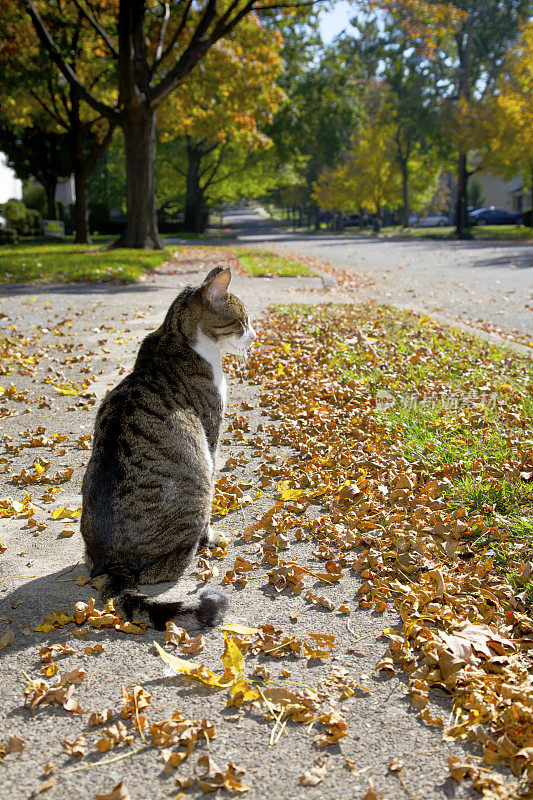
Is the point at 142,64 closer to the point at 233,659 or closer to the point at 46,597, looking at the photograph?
the point at 46,597

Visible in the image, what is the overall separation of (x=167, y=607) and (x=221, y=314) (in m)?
1.68

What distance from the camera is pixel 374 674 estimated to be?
8.86 feet

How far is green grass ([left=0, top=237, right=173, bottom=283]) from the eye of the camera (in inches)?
583

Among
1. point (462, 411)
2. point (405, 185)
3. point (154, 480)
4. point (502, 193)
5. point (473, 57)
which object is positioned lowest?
point (462, 411)

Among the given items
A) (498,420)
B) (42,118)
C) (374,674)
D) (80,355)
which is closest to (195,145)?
(42,118)

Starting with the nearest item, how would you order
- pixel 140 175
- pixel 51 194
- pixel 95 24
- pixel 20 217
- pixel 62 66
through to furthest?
pixel 95 24 → pixel 140 175 → pixel 62 66 → pixel 20 217 → pixel 51 194

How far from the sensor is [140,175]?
1984 cm

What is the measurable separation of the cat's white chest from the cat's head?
0.10 ft

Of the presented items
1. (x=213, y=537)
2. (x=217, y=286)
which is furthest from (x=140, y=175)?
(x=213, y=537)

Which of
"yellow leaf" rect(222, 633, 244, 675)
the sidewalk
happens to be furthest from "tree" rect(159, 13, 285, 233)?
"yellow leaf" rect(222, 633, 244, 675)

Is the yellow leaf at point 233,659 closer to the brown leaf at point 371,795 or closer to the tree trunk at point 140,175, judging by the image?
the brown leaf at point 371,795

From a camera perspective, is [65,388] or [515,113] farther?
[515,113]

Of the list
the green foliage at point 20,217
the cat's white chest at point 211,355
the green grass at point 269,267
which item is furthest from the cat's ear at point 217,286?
the green foliage at point 20,217

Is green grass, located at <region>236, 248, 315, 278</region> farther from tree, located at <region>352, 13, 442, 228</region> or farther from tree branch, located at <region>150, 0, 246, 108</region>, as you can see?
tree, located at <region>352, 13, 442, 228</region>
